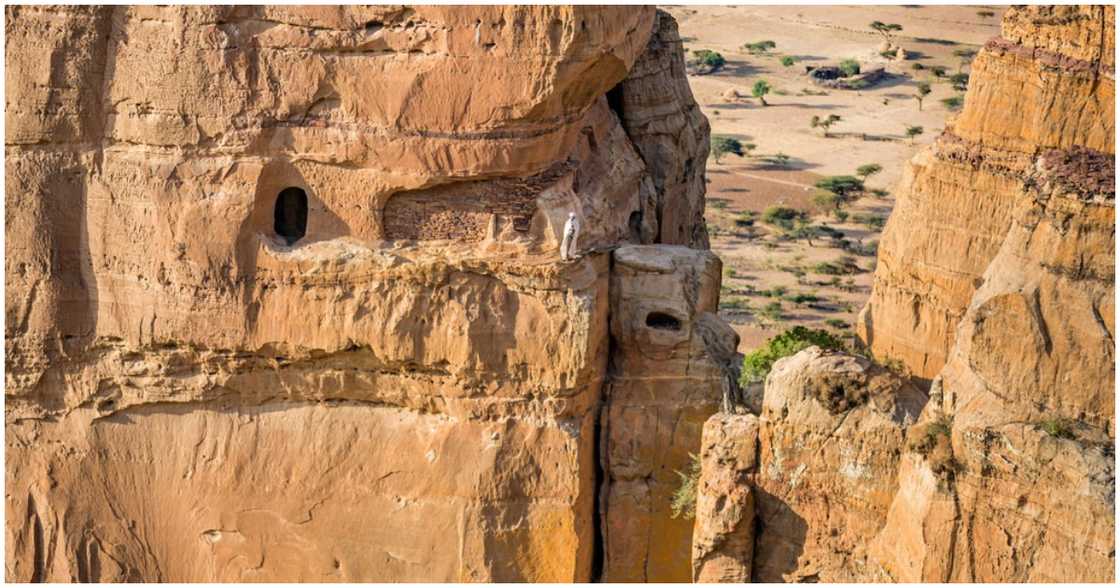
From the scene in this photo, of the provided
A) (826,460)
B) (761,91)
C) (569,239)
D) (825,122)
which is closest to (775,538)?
(826,460)

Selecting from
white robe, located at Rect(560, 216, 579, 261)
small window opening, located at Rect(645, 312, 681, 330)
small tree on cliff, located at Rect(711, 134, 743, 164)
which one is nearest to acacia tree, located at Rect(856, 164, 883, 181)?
small tree on cliff, located at Rect(711, 134, 743, 164)

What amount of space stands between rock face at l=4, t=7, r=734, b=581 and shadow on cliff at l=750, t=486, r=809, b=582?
2357 mm

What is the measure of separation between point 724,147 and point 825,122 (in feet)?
17.6

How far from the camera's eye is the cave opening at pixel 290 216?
26125mm

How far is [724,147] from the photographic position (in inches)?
2822

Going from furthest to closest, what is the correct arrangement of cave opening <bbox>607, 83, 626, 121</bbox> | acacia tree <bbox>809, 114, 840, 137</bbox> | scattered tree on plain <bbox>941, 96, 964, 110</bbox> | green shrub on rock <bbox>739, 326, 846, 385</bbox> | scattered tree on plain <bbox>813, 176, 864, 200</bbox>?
scattered tree on plain <bbox>941, 96, 964, 110</bbox> → acacia tree <bbox>809, 114, 840, 137</bbox> → scattered tree on plain <bbox>813, 176, 864, 200</bbox> → green shrub on rock <bbox>739, 326, 846, 385</bbox> → cave opening <bbox>607, 83, 626, 121</bbox>

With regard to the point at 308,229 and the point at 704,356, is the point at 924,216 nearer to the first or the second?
the point at 704,356

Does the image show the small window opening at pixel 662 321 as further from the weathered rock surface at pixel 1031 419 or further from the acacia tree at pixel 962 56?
the acacia tree at pixel 962 56

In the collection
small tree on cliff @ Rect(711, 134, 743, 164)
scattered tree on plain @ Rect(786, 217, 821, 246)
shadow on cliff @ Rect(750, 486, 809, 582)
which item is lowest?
scattered tree on plain @ Rect(786, 217, 821, 246)

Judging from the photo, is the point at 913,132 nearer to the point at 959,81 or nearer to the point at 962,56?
the point at 959,81

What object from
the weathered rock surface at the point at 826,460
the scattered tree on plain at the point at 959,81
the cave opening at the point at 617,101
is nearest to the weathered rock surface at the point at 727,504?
the weathered rock surface at the point at 826,460

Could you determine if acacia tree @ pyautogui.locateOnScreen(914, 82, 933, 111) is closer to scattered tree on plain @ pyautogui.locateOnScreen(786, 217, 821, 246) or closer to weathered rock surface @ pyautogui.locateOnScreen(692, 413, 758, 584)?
scattered tree on plain @ pyautogui.locateOnScreen(786, 217, 821, 246)

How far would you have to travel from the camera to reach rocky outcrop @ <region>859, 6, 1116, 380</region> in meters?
29.1

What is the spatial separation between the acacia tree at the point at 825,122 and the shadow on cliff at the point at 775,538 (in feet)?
168
